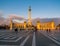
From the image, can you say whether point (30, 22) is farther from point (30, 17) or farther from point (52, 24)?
point (52, 24)

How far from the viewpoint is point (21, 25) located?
16912cm

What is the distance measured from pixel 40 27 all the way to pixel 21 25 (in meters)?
20.6

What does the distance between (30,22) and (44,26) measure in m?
19.6

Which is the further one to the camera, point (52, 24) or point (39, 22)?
point (39, 22)

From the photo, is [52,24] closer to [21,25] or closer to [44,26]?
[44,26]

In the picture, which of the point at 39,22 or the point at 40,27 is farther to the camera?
the point at 39,22

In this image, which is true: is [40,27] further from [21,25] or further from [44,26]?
[21,25]

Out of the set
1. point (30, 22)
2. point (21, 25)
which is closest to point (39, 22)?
point (30, 22)

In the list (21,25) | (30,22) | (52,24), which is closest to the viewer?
(52,24)

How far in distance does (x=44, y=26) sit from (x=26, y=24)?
18296 millimetres

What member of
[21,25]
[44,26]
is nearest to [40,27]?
[44,26]

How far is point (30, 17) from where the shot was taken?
638 feet

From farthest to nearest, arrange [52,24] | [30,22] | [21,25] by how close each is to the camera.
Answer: [30,22] < [21,25] < [52,24]

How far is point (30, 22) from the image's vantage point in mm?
Answer: 185875
